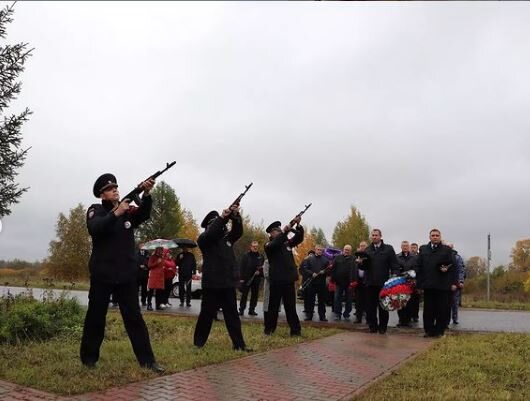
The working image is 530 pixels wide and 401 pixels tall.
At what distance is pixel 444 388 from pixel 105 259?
158 inches

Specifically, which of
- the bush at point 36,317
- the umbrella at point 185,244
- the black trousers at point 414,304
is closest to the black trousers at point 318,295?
the black trousers at point 414,304

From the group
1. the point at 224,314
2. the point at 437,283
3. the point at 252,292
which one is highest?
the point at 437,283

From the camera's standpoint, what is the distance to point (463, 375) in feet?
21.6

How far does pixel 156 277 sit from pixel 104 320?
358 inches

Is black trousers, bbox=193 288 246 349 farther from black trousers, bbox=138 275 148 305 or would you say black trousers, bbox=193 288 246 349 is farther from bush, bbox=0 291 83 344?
black trousers, bbox=138 275 148 305

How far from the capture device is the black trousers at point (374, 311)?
11062 mm

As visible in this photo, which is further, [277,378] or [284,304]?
[284,304]

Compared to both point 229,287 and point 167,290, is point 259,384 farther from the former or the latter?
point 167,290

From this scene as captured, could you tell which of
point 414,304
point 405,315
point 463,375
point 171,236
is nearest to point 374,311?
point 405,315

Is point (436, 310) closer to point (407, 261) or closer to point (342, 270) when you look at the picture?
point (407, 261)

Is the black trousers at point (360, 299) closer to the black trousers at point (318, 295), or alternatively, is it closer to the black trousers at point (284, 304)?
the black trousers at point (318, 295)

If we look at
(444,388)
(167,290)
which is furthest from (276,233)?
(167,290)

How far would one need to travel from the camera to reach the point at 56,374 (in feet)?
19.9

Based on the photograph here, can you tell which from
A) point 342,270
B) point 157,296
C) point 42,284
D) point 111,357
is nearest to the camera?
point 111,357
